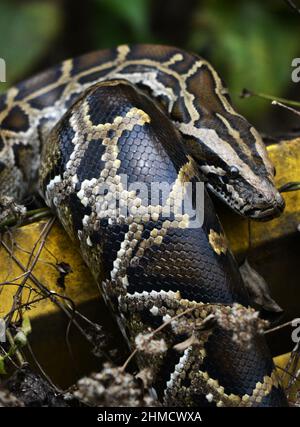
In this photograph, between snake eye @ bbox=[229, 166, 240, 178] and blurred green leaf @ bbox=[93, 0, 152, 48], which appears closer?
snake eye @ bbox=[229, 166, 240, 178]

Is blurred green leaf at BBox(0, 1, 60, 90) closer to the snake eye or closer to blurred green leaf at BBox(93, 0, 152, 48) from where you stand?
blurred green leaf at BBox(93, 0, 152, 48)

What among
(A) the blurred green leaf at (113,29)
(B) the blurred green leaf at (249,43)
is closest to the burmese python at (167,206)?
(B) the blurred green leaf at (249,43)

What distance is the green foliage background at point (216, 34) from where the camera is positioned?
6621mm

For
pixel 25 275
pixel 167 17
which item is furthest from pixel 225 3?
pixel 25 275

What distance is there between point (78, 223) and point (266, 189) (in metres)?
0.87

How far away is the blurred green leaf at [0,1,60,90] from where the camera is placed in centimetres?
671

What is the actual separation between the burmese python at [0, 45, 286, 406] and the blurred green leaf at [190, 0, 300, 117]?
2.71m

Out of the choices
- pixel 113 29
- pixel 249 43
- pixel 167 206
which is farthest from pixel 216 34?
pixel 167 206

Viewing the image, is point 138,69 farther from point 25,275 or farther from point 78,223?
point 25,275

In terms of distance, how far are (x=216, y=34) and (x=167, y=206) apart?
4.12m

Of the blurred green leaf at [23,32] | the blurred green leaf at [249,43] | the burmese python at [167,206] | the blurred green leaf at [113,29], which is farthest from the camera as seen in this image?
the blurred green leaf at [113,29]

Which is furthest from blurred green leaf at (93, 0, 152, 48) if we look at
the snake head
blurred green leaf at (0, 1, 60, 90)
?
the snake head

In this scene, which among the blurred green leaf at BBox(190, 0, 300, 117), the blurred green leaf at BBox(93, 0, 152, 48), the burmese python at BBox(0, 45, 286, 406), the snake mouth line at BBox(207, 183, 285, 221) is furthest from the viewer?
the blurred green leaf at BBox(93, 0, 152, 48)

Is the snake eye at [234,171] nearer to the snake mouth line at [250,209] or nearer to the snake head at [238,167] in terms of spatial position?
the snake head at [238,167]
